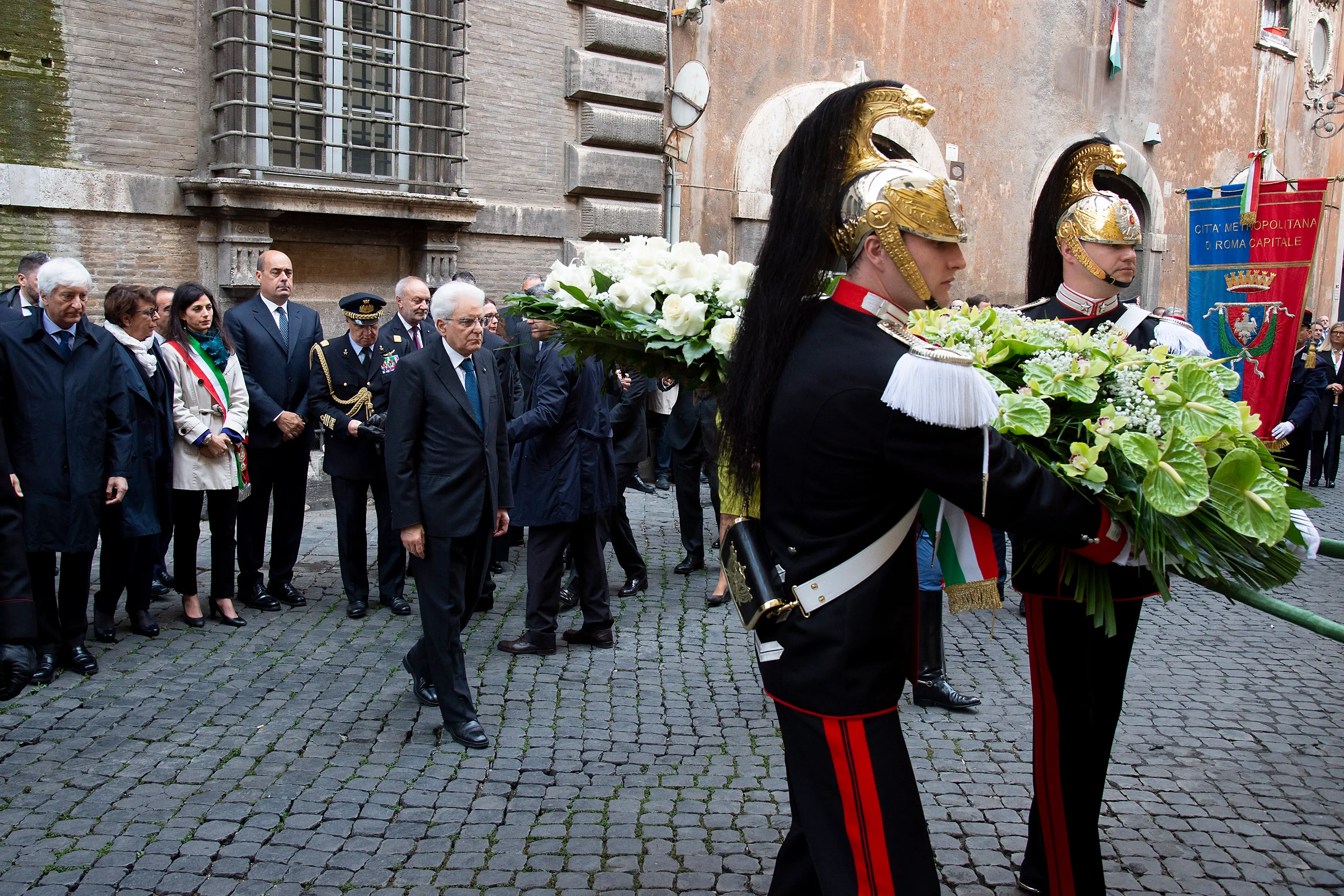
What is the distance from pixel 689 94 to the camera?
11.9 meters

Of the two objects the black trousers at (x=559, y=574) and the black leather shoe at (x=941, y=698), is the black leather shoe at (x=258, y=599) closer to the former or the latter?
the black trousers at (x=559, y=574)

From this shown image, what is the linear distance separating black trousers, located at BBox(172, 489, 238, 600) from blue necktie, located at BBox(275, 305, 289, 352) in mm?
1128

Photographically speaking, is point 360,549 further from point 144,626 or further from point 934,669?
point 934,669

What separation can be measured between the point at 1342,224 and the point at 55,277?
2359cm

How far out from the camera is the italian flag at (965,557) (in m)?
2.71

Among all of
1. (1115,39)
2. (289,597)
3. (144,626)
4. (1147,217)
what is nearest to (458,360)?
(144,626)

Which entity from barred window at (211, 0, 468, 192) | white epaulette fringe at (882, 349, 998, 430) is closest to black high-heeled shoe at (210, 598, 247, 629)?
barred window at (211, 0, 468, 192)

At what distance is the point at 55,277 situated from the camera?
5633 mm

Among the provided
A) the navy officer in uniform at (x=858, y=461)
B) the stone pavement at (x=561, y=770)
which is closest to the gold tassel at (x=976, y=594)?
the navy officer in uniform at (x=858, y=461)

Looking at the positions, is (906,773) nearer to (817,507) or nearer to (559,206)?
(817,507)

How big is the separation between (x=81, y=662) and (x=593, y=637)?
2562 mm

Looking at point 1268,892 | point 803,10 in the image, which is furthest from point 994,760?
point 803,10

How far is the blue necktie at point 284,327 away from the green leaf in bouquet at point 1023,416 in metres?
5.69

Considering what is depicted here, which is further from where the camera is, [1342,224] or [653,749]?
[1342,224]
